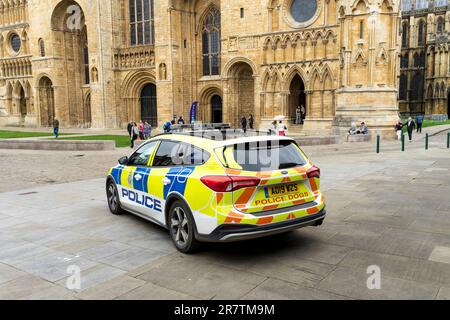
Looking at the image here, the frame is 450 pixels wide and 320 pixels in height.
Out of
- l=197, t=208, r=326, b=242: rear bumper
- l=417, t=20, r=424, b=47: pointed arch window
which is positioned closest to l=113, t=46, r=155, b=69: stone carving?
l=197, t=208, r=326, b=242: rear bumper

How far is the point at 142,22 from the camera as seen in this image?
3588 cm

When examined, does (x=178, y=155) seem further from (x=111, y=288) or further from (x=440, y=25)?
(x=440, y=25)

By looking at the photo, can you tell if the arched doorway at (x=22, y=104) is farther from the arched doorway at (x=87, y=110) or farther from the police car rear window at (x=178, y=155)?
the police car rear window at (x=178, y=155)

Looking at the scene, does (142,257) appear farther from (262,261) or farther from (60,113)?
(60,113)

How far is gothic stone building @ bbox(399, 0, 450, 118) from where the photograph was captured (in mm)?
57938

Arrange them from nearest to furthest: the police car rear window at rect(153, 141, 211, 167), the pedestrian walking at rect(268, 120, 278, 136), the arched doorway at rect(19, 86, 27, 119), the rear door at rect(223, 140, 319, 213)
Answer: the rear door at rect(223, 140, 319, 213)
the police car rear window at rect(153, 141, 211, 167)
the pedestrian walking at rect(268, 120, 278, 136)
the arched doorway at rect(19, 86, 27, 119)

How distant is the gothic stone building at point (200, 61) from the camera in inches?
910

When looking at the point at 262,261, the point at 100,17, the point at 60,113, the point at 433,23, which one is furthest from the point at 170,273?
the point at 433,23

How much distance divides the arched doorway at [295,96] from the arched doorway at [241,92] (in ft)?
10.2

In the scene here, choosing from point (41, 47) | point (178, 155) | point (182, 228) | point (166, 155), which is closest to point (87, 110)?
point (41, 47)

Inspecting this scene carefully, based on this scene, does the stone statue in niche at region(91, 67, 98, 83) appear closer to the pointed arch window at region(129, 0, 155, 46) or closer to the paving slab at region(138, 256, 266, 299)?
the pointed arch window at region(129, 0, 155, 46)

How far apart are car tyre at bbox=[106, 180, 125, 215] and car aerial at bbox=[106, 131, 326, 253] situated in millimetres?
1462

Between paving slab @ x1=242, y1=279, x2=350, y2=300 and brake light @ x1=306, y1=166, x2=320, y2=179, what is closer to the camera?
paving slab @ x1=242, y1=279, x2=350, y2=300

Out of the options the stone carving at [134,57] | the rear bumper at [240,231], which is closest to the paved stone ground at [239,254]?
the rear bumper at [240,231]
